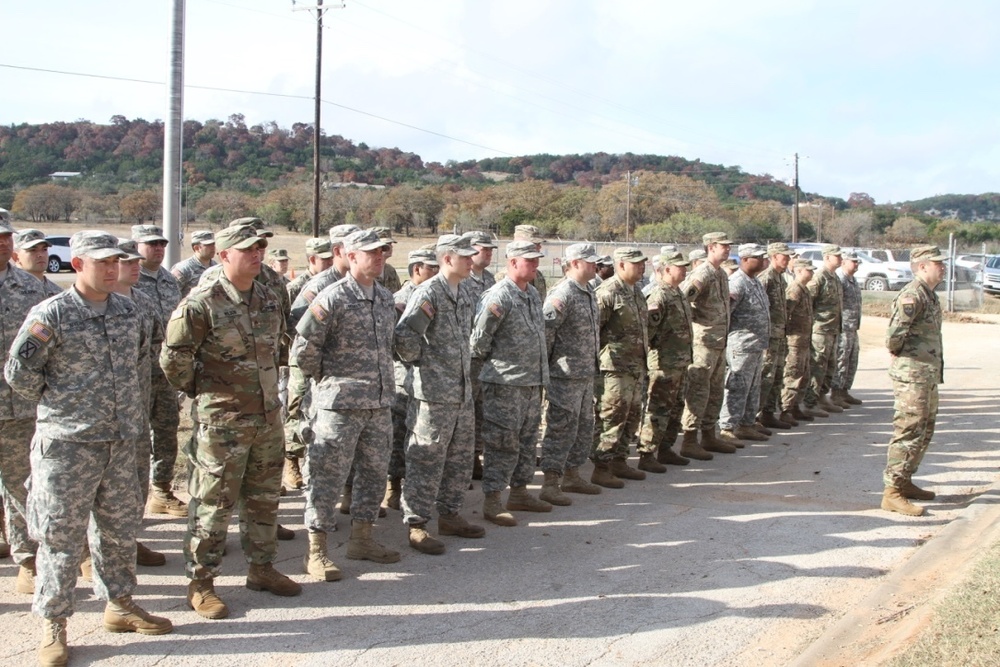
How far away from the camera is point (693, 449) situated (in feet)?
28.3

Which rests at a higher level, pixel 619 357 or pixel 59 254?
pixel 59 254

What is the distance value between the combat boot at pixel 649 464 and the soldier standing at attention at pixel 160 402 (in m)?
3.86

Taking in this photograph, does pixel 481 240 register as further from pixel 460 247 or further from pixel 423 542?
pixel 423 542

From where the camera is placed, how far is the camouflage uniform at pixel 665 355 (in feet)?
26.5

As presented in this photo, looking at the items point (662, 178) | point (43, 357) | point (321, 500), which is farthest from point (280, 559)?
point (662, 178)

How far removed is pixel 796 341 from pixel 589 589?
5.99 meters

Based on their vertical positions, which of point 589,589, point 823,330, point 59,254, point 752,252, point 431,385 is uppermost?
point 59,254

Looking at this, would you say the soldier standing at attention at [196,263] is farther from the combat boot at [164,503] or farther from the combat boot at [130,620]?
the combat boot at [130,620]

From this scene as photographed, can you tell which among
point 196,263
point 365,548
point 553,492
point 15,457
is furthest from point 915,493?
point 15,457

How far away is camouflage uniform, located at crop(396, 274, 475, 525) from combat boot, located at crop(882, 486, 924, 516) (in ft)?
10.9

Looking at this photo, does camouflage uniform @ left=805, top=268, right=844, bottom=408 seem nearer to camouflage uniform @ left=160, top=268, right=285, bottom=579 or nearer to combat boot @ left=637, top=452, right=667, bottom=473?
combat boot @ left=637, top=452, right=667, bottom=473

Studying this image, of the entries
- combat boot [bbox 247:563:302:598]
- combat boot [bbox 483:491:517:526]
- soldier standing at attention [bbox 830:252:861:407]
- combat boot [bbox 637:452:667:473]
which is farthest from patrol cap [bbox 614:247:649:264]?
soldier standing at attention [bbox 830:252:861:407]

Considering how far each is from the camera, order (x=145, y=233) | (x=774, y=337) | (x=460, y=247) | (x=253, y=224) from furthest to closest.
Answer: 1. (x=774, y=337)
2. (x=145, y=233)
3. (x=460, y=247)
4. (x=253, y=224)

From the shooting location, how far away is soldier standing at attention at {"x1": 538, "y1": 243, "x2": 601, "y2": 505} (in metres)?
6.93
